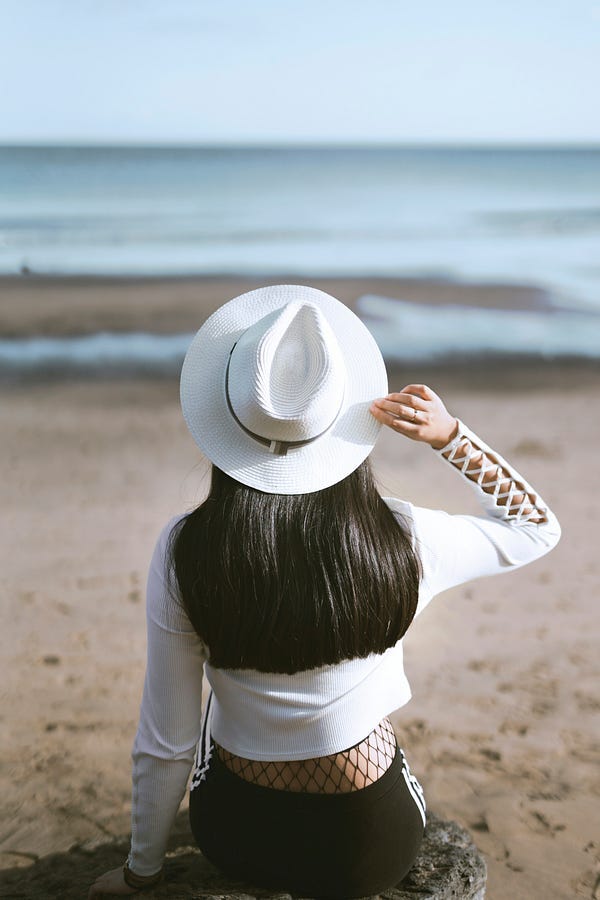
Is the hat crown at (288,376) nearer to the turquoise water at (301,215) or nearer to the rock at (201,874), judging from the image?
the rock at (201,874)

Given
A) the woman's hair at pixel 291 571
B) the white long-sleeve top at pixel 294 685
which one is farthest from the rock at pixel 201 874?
the woman's hair at pixel 291 571

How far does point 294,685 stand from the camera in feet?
5.08

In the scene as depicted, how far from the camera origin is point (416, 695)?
3.60 m

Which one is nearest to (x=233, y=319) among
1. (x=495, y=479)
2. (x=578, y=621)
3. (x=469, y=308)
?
(x=495, y=479)

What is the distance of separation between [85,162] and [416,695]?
37.0 meters

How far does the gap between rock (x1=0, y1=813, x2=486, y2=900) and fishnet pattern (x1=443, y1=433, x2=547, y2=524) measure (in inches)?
31.6

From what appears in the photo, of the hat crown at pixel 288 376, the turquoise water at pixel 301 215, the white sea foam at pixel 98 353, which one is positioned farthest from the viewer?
the turquoise water at pixel 301 215

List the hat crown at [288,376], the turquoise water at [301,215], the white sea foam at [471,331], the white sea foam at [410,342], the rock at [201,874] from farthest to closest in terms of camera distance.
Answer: the turquoise water at [301,215], the white sea foam at [471,331], the white sea foam at [410,342], the rock at [201,874], the hat crown at [288,376]

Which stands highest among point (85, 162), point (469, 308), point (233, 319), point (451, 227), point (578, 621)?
point (233, 319)

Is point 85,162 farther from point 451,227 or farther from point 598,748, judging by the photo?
point 598,748

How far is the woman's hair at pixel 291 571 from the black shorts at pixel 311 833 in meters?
0.28

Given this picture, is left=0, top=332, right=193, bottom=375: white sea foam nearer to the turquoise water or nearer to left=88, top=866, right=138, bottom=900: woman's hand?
the turquoise water

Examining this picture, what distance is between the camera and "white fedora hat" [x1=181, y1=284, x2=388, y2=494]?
4.52ft

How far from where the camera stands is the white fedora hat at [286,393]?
1377 mm
